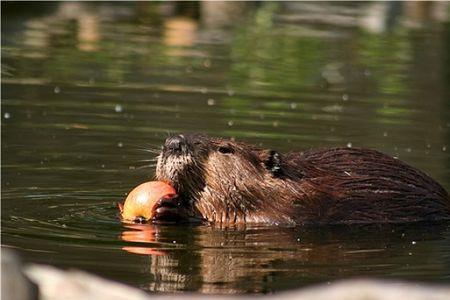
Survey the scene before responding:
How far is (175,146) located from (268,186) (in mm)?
553

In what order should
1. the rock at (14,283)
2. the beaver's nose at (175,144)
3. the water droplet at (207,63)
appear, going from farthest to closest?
the water droplet at (207,63), the beaver's nose at (175,144), the rock at (14,283)

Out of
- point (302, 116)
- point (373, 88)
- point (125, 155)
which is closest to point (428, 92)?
point (373, 88)

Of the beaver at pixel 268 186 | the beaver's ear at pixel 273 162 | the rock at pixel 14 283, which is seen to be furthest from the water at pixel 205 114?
the rock at pixel 14 283

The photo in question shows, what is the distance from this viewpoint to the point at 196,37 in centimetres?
1750

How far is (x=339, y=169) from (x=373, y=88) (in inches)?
226

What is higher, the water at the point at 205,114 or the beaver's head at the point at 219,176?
the beaver's head at the point at 219,176

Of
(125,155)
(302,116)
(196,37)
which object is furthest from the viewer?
(196,37)

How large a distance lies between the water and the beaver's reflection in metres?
0.01

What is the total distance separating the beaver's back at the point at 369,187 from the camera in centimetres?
769

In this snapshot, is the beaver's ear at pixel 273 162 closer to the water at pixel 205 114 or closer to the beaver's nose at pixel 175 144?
the water at pixel 205 114

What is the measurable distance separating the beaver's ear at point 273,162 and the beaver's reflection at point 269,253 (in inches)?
12.7

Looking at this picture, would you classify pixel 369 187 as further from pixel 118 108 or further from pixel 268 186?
pixel 118 108

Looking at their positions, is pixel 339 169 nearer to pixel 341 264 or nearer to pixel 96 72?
pixel 341 264

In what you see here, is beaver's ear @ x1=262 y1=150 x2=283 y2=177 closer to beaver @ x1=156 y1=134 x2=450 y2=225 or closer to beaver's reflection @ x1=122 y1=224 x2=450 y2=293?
beaver @ x1=156 y1=134 x2=450 y2=225
